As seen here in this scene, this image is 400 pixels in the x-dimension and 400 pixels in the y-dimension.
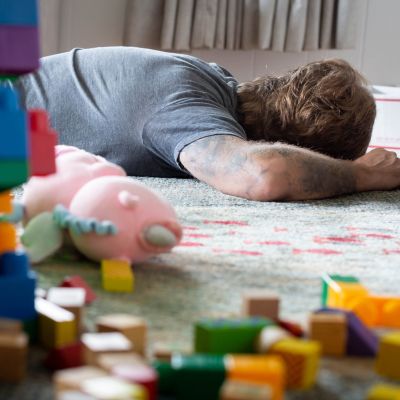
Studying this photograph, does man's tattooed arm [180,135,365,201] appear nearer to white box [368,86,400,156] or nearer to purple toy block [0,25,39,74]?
purple toy block [0,25,39,74]

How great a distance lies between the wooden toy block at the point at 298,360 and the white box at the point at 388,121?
→ 113 inches

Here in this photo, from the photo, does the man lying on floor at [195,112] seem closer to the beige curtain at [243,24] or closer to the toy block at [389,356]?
the toy block at [389,356]

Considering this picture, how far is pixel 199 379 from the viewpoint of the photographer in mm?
499

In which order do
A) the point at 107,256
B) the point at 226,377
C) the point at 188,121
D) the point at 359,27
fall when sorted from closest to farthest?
the point at 226,377 < the point at 107,256 < the point at 188,121 < the point at 359,27

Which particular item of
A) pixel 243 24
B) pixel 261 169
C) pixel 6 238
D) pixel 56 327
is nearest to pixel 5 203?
pixel 6 238

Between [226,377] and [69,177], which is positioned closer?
[226,377]

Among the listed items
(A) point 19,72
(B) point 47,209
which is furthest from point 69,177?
(A) point 19,72

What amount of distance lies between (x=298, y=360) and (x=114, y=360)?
13 centimetres

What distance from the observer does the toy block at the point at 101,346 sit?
21.2 inches

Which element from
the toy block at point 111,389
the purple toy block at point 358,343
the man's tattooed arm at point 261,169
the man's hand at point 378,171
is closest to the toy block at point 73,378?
the toy block at point 111,389

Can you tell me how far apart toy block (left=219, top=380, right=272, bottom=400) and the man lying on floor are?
1.21 m

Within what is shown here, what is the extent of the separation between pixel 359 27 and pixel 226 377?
3.38 meters

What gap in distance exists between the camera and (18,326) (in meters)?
0.56

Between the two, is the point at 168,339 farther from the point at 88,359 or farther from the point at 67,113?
the point at 67,113
